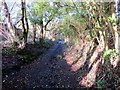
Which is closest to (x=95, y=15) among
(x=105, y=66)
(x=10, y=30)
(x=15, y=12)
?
(x=105, y=66)

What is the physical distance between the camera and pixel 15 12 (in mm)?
27422

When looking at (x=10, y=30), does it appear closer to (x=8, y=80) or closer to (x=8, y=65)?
(x=8, y=65)

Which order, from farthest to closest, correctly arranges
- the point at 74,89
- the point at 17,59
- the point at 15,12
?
1. the point at 15,12
2. the point at 17,59
3. the point at 74,89

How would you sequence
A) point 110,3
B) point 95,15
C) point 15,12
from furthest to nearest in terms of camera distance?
point 15,12, point 95,15, point 110,3

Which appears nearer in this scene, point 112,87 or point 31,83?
point 112,87

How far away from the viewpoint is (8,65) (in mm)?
13789

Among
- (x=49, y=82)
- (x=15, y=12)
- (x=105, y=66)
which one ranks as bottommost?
(x=49, y=82)

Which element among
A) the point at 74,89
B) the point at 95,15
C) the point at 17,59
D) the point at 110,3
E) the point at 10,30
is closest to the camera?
the point at 74,89

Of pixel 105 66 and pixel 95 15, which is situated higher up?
pixel 95 15

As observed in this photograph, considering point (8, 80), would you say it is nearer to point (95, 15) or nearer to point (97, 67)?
point (97, 67)

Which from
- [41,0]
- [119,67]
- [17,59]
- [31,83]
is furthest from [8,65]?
[119,67]

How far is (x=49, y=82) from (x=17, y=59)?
5.31 metres

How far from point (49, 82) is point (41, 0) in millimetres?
6885

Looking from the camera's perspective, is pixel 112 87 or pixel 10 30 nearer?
pixel 112 87
